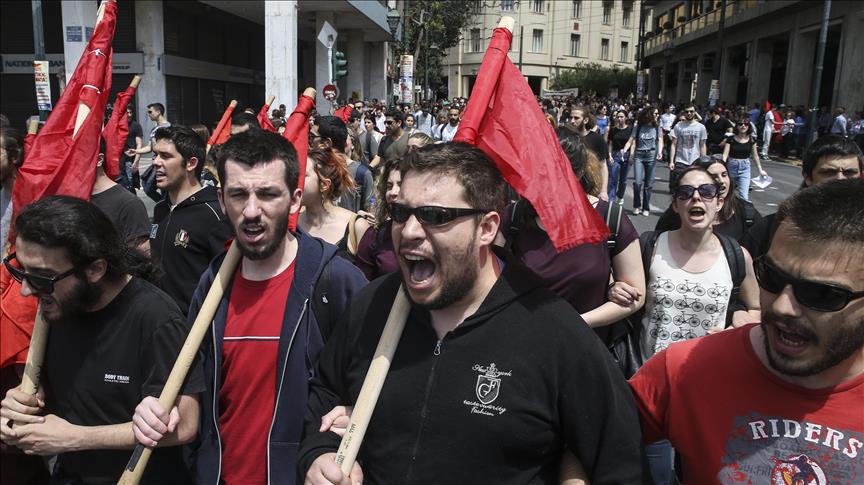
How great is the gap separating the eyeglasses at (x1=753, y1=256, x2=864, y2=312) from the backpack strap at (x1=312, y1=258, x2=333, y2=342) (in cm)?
158

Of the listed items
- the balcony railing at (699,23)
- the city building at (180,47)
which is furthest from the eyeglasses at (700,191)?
the balcony railing at (699,23)

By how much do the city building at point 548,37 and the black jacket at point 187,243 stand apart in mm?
66814

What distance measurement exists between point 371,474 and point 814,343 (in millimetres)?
1264

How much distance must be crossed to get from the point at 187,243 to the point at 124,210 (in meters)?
0.56

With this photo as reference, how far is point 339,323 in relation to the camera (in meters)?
2.24

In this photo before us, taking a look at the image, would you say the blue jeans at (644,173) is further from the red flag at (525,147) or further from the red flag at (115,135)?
the red flag at (525,147)

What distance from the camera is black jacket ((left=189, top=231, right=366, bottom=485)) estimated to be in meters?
2.52

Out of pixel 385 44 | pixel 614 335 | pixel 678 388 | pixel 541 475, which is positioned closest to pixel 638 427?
pixel 678 388

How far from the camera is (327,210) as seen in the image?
14.1 ft

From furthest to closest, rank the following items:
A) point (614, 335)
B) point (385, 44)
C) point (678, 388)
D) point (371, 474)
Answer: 1. point (385, 44)
2. point (614, 335)
3. point (371, 474)
4. point (678, 388)

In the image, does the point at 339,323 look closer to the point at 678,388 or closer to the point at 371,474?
the point at 371,474

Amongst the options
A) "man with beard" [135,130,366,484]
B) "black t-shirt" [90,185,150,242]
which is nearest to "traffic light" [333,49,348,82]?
"black t-shirt" [90,185,150,242]

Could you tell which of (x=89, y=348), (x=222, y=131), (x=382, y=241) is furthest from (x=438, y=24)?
(x=89, y=348)

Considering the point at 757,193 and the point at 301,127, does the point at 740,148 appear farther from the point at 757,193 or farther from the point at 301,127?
the point at 301,127
